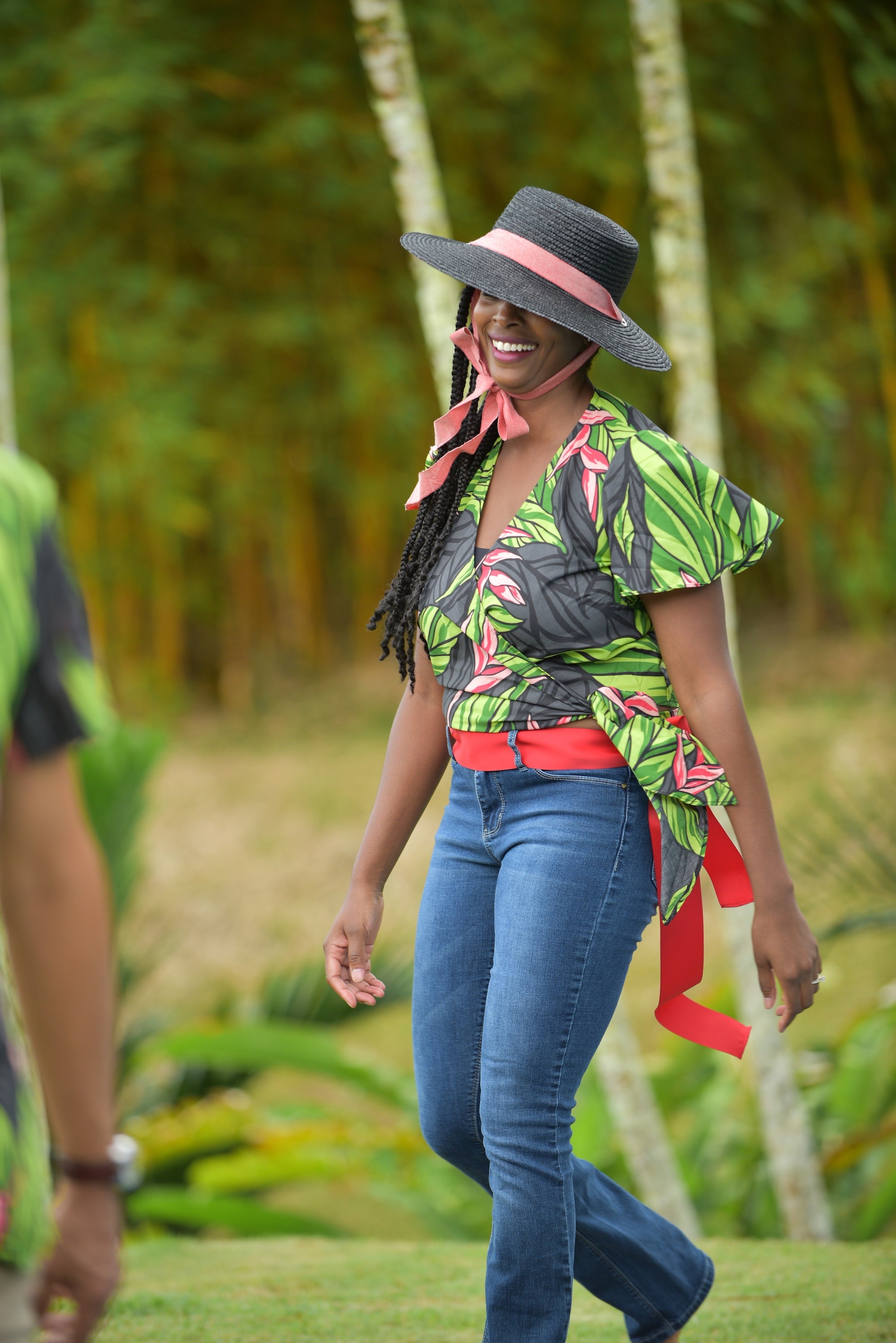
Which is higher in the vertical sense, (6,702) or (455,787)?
(6,702)

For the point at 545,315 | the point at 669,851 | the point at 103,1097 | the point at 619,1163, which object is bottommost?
the point at 619,1163

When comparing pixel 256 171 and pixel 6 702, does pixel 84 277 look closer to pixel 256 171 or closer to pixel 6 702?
pixel 256 171

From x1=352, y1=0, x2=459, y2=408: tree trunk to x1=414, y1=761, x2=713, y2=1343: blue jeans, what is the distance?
5.47 ft

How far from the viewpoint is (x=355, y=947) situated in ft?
5.70

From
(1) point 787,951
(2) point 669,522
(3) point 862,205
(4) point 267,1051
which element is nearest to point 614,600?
(2) point 669,522

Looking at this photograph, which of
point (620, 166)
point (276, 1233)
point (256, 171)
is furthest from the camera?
point (256, 171)

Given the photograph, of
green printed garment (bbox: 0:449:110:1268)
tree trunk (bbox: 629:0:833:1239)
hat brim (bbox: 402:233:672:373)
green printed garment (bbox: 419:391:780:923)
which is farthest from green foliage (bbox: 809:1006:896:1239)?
green printed garment (bbox: 0:449:110:1268)

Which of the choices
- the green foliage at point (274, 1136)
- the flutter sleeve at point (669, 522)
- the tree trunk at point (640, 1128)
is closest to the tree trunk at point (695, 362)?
the tree trunk at point (640, 1128)

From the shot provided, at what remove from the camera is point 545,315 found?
158cm

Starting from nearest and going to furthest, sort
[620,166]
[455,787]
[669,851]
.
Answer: [669,851] < [455,787] < [620,166]

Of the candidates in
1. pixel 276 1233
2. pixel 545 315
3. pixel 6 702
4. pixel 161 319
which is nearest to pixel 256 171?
pixel 161 319

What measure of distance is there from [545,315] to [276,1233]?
3.05 meters

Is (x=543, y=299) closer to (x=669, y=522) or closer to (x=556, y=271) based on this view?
(x=556, y=271)

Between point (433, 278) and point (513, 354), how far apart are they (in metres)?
1.68
